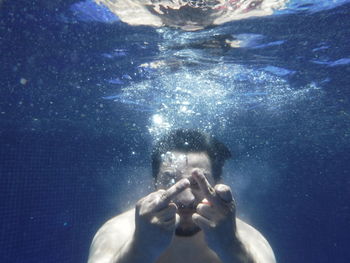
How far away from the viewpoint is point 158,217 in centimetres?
251

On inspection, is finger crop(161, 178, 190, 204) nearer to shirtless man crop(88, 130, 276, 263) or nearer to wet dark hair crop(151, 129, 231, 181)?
shirtless man crop(88, 130, 276, 263)

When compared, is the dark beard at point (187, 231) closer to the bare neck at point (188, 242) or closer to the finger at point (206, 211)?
the bare neck at point (188, 242)

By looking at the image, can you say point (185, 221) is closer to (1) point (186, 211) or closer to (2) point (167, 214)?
(1) point (186, 211)

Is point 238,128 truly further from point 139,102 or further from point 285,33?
point 285,33

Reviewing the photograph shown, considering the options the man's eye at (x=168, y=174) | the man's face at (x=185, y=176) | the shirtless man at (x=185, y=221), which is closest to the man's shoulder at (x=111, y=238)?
the shirtless man at (x=185, y=221)

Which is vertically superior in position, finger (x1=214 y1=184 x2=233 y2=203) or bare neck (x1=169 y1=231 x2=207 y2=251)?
finger (x1=214 y1=184 x2=233 y2=203)

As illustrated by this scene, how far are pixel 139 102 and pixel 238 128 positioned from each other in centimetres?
984

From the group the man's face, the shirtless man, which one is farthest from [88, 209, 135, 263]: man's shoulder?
the man's face

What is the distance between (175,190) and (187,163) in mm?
1779

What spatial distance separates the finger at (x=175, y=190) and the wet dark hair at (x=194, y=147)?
204cm

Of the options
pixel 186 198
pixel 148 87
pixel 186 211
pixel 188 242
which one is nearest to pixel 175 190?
pixel 186 198

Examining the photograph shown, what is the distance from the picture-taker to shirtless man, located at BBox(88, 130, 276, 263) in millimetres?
2516

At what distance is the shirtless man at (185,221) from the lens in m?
2.52

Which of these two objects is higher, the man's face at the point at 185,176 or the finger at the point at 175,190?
the finger at the point at 175,190
